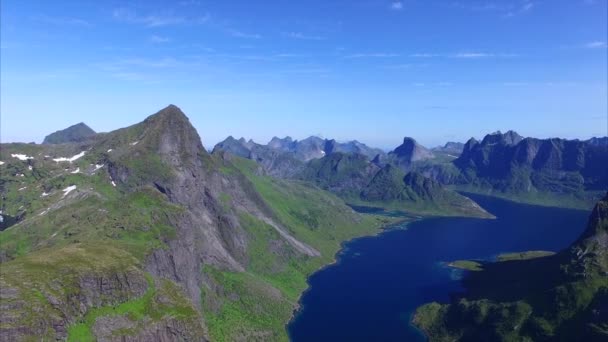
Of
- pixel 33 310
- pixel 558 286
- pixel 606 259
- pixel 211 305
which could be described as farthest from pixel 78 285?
pixel 606 259

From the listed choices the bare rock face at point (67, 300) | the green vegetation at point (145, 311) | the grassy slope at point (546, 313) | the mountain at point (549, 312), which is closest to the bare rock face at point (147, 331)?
the green vegetation at point (145, 311)

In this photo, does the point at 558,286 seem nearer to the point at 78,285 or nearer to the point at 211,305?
the point at 211,305

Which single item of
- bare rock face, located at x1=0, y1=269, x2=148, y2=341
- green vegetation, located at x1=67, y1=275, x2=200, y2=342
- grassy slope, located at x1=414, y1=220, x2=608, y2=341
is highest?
bare rock face, located at x1=0, y1=269, x2=148, y2=341

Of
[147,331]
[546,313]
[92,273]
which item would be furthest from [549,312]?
[92,273]

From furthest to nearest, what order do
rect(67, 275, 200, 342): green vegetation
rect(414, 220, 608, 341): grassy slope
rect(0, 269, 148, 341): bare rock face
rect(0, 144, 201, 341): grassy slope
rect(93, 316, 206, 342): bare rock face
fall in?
rect(414, 220, 608, 341): grassy slope < rect(93, 316, 206, 342): bare rock face < rect(67, 275, 200, 342): green vegetation < rect(0, 144, 201, 341): grassy slope < rect(0, 269, 148, 341): bare rock face

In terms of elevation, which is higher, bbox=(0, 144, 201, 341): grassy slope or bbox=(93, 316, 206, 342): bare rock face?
bbox=(0, 144, 201, 341): grassy slope

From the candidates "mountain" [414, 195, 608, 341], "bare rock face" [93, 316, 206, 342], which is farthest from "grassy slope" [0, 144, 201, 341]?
"mountain" [414, 195, 608, 341]

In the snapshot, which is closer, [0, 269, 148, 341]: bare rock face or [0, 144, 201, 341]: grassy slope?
[0, 269, 148, 341]: bare rock face

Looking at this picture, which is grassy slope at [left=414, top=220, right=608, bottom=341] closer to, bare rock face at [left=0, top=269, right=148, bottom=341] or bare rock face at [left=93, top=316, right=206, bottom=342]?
bare rock face at [left=93, top=316, right=206, bottom=342]

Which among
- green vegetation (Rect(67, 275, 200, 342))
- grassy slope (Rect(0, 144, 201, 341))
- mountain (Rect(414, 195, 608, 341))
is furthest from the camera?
mountain (Rect(414, 195, 608, 341))

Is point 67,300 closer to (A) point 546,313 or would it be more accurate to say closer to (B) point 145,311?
(B) point 145,311

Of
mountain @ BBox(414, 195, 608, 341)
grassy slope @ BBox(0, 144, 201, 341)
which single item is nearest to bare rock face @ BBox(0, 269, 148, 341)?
grassy slope @ BBox(0, 144, 201, 341)

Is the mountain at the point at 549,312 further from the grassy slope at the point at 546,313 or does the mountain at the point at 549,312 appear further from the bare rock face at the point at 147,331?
the bare rock face at the point at 147,331
